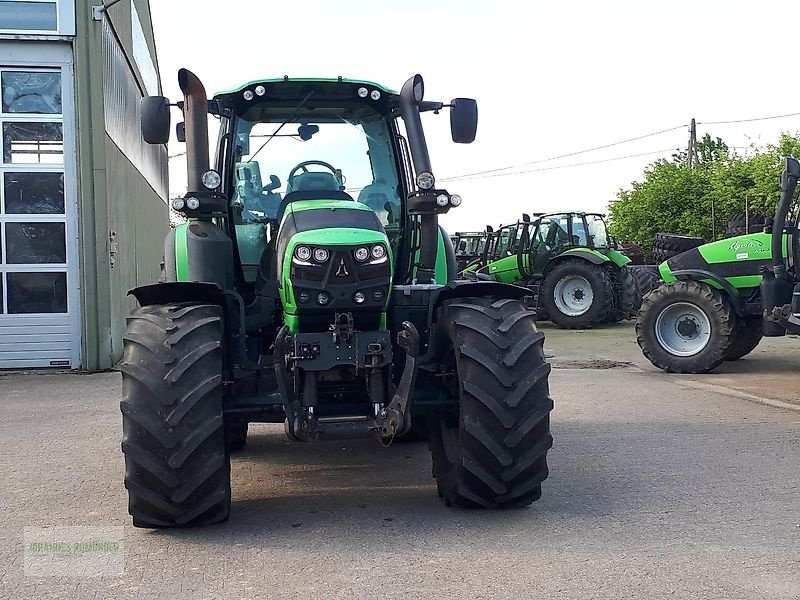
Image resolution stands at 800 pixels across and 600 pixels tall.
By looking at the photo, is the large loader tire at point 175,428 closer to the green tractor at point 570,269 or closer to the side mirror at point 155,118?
the side mirror at point 155,118

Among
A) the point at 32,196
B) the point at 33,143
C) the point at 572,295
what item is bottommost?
the point at 572,295

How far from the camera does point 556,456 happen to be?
263 inches

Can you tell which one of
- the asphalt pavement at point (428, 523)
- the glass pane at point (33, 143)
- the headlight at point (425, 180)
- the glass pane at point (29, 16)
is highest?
the glass pane at point (29, 16)

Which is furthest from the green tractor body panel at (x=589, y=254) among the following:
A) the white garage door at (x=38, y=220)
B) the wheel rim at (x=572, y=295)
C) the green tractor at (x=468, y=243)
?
the white garage door at (x=38, y=220)

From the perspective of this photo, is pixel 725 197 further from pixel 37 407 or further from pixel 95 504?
pixel 95 504

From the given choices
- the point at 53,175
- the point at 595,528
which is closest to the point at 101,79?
the point at 53,175

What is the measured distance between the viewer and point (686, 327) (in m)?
11.9

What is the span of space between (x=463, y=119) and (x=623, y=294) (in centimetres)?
1376

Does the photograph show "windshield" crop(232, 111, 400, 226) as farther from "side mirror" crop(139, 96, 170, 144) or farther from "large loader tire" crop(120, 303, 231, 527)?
"large loader tire" crop(120, 303, 231, 527)

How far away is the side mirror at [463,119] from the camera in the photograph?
19.7 ft

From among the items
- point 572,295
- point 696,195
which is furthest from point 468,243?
point 696,195

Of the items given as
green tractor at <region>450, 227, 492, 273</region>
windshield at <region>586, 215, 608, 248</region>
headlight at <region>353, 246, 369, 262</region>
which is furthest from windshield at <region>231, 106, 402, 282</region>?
green tractor at <region>450, 227, 492, 273</region>

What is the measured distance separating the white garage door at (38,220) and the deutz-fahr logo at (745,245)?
8.07 metres

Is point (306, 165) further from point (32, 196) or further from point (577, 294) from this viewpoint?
point (577, 294)
